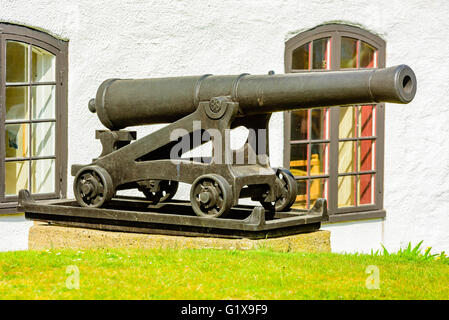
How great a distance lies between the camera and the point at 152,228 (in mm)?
6930

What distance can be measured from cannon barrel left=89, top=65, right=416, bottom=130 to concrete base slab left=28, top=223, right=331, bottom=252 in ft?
3.03

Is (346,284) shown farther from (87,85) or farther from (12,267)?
(87,85)

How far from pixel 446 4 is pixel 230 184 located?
219 inches

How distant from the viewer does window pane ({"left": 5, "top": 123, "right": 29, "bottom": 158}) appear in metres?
8.59

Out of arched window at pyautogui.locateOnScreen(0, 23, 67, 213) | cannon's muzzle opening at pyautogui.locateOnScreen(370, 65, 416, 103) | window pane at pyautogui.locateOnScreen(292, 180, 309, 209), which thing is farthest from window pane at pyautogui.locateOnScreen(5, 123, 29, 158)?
cannon's muzzle opening at pyautogui.locateOnScreen(370, 65, 416, 103)

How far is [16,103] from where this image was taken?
864cm

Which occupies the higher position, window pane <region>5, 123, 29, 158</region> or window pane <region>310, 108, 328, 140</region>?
window pane <region>310, 108, 328, 140</region>

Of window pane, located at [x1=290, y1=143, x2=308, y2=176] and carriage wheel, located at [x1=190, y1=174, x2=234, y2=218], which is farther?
window pane, located at [x1=290, y1=143, x2=308, y2=176]

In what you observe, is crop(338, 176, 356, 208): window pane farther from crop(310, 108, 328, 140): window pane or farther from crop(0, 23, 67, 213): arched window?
crop(0, 23, 67, 213): arched window

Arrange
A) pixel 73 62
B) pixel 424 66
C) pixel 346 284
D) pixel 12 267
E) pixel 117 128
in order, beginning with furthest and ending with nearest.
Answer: pixel 424 66, pixel 73 62, pixel 117 128, pixel 12 267, pixel 346 284

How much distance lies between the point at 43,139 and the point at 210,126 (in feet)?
8.95

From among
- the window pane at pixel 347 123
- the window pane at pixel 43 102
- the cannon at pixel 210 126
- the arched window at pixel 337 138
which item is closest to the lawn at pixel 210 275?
the cannon at pixel 210 126

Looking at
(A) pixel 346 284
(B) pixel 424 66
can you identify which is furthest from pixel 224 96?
(B) pixel 424 66

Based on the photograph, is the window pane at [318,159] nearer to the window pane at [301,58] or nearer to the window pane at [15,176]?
the window pane at [301,58]
